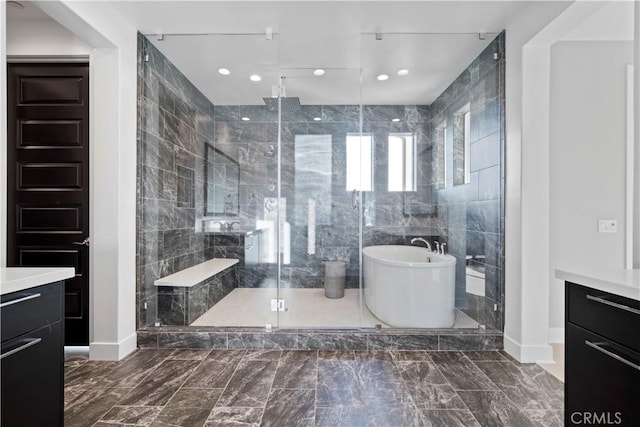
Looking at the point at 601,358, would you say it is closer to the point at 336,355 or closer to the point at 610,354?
the point at 610,354

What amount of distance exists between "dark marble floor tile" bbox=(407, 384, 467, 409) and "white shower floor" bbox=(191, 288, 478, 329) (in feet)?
2.70

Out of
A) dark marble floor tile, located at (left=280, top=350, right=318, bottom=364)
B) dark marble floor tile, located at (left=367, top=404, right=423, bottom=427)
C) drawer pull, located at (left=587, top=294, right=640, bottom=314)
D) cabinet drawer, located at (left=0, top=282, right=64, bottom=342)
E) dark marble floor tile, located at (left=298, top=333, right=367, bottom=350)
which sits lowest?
dark marble floor tile, located at (left=280, top=350, right=318, bottom=364)

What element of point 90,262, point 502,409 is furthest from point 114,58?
point 502,409

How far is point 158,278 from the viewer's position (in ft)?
10.00

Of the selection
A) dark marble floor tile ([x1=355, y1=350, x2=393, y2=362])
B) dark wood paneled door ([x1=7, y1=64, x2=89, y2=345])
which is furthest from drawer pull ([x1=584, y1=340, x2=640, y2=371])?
dark wood paneled door ([x1=7, y1=64, x2=89, y2=345])

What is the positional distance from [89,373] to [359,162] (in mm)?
3138

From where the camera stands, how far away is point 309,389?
2.04 m

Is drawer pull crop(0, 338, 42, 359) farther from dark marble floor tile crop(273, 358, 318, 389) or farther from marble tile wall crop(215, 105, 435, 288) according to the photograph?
marble tile wall crop(215, 105, 435, 288)

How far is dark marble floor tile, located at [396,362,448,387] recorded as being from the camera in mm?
2139

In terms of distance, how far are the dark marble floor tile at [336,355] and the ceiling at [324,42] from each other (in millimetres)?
2689

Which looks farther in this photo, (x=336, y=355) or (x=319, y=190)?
(x=319, y=190)

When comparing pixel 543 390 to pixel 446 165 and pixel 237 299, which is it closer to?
pixel 446 165

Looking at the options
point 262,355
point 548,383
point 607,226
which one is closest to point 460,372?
point 548,383

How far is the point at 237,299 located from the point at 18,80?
112 inches
